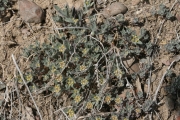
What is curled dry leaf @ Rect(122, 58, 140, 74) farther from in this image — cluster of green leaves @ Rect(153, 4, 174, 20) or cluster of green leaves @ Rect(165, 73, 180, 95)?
cluster of green leaves @ Rect(153, 4, 174, 20)

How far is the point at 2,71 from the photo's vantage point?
3539 millimetres

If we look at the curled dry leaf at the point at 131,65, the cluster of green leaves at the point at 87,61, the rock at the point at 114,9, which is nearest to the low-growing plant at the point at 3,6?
the cluster of green leaves at the point at 87,61

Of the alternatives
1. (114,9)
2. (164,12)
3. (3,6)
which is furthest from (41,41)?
(164,12)

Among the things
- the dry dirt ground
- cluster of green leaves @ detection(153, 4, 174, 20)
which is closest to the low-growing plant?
the dry dirt ground

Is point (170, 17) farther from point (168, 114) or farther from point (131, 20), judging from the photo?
point (168, 114)

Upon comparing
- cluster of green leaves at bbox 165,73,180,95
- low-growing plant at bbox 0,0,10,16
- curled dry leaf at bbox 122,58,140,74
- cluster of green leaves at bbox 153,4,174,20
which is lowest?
cluster of green leaves at bbox 165,73,180,95

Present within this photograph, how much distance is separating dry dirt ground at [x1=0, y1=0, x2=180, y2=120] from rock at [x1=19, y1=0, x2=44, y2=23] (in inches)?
2.3

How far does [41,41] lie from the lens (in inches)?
141

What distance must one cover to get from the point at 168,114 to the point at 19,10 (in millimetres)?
1927

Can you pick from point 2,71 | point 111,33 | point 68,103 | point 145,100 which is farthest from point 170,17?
point 2,71

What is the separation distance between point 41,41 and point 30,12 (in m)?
0.33

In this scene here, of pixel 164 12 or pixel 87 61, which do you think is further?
pixel 164 12

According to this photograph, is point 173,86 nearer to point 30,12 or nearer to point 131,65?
point 131,65

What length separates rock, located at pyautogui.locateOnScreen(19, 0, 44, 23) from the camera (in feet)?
11.8
